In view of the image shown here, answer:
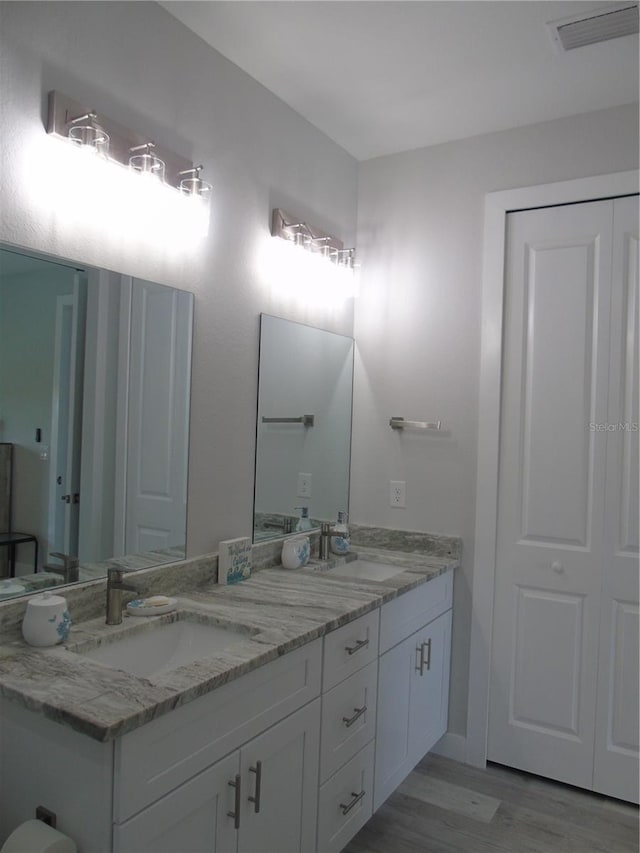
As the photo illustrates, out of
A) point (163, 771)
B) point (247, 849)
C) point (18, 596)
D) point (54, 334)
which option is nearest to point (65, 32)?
point (54, 334)

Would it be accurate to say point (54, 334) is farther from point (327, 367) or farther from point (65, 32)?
point (327, 367)

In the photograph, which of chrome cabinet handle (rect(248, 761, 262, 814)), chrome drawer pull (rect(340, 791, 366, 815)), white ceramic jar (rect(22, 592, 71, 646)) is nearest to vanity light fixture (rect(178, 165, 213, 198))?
white ceramic jar (rect(22, 592, 71, 646))

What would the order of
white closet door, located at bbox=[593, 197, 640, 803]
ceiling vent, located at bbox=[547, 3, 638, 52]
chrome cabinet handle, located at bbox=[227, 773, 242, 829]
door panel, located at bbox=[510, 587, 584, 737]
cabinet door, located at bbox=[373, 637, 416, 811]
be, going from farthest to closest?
1. door panel, located at bbox=[510, 587, 584, 737]
2. white closet door, located at bbox=[593, 197, 640, 803]
3. cabinet door, located at bbox=[373, 637, 416, 811]
4. ceiling vent, located at bbox=[547, 3, 638, 52]
5. chrome cabinet handle, located at bbox=[227, 773, 242, 829]

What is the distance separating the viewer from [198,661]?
142 cm

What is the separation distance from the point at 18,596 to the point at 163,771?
57 cm

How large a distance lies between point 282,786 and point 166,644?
1.53 ft

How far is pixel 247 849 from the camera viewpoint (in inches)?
58.5

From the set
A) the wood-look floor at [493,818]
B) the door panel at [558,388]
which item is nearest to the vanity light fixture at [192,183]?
the door panel at [558,388]

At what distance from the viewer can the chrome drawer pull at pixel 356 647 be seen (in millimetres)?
1879

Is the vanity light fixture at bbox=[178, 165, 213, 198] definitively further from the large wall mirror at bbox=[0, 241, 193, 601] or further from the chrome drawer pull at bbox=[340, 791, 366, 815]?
the chrome drawer pull at bbox=[340, 791, 366, 815]

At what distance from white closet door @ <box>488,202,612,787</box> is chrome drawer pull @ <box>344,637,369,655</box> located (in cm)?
87

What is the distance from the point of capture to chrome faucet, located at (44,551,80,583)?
1615 mm

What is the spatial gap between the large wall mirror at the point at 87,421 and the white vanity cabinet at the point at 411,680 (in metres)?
0.79

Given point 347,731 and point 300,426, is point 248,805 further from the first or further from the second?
point 300,426
